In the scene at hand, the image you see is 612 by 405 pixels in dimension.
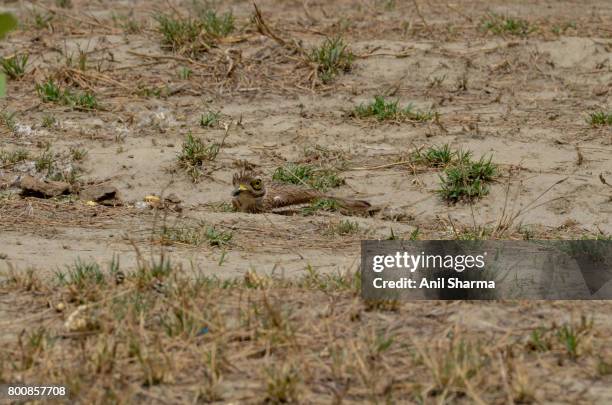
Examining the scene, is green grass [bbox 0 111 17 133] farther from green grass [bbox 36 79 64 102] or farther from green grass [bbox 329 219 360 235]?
green grass [bbox 329 219 360 235]

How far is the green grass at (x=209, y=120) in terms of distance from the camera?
891 centimetres

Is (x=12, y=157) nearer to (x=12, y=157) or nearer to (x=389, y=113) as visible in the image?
(x=12, y=157)

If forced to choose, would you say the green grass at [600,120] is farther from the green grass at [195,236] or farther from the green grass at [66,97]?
the green grass at [66,97]

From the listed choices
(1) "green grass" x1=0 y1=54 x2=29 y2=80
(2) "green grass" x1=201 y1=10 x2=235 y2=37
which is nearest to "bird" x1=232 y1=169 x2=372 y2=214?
(2) "green grass" x1=201 y1=10 x2=235 y2=37

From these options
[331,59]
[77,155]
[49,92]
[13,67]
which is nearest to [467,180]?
[331,59]

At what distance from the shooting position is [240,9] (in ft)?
38.2

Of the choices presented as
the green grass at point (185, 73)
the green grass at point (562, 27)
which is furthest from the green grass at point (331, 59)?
the green grass at point (562, 27)

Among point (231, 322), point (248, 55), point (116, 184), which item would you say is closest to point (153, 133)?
point (116, 184)

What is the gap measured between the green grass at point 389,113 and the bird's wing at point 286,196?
1.40m

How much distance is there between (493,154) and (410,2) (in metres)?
3.76

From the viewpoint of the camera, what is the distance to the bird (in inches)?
298

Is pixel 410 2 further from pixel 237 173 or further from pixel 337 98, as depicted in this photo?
pixel 237 173

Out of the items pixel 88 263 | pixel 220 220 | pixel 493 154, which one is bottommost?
pixel 88 263

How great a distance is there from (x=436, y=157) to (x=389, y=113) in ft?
2.85
